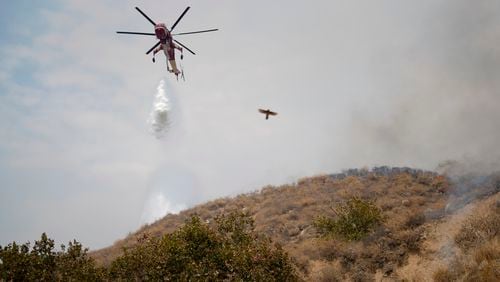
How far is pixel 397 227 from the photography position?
30641mm

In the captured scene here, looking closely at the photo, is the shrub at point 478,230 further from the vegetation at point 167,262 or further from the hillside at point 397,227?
the vegetation at point 167,262

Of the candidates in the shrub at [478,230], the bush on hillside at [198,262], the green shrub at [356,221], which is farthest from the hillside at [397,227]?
the bush on hillside at [198,262]

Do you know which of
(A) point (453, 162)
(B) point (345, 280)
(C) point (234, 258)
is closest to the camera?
(C) point (234, 258)

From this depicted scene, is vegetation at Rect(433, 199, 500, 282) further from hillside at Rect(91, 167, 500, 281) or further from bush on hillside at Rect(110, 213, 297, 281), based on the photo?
bush on hillside at Rect(110, 213, 297, 281)

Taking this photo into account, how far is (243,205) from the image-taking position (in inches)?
2213

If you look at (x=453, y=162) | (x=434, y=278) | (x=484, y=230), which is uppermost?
(x=453, y=162)

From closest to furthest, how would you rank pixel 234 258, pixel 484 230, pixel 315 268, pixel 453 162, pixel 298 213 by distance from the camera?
pixel 234 258 < pixel 484 230 < pixel 315 268 < pixel 298 213 < pixel 453 162

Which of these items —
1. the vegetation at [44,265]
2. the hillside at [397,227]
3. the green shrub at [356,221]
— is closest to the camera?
the vegetation at [44,265]

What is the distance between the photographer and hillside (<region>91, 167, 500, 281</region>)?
22.7 meters

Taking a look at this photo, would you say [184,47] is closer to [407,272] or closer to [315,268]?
[315,268]

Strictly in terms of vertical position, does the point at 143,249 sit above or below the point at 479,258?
above

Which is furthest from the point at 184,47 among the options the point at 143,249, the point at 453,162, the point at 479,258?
the point at 453,162

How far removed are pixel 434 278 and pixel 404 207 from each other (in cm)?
1939

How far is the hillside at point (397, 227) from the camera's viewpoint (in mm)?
22734
